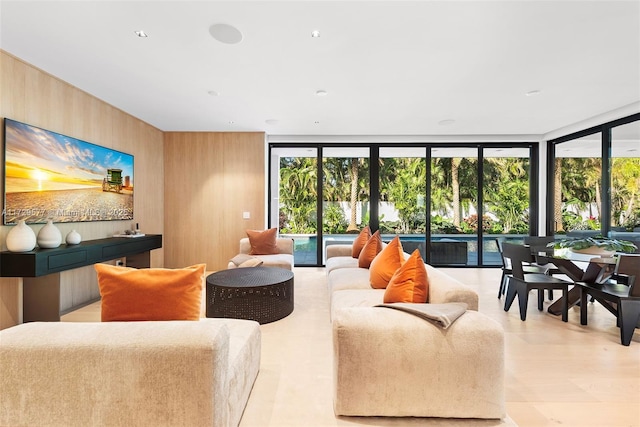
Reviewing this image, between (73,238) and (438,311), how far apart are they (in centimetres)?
378

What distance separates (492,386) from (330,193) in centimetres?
445

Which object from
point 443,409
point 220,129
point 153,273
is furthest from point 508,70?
point 220,129

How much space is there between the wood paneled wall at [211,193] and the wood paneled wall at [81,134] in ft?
0.72

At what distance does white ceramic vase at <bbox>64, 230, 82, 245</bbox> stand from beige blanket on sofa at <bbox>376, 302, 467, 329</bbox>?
3488 millimetres

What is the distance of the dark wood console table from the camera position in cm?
251

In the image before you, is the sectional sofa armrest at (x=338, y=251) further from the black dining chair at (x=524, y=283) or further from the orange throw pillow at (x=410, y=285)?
the orange throw pillow at (x=410, y=285)

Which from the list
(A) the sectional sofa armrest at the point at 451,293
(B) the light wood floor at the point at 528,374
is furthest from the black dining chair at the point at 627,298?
(A) the sectional sofa armrest at the point at 451,293

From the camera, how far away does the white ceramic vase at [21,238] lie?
8.39ft

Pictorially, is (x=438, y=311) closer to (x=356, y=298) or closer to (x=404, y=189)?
(x=356, y=298)

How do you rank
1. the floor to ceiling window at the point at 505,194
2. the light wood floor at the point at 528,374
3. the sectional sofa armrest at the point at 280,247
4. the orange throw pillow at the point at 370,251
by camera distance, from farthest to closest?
1. the floor to ceiling window at the point at 505,194
2. the sectional sofa armrest at the point at 280,247
3. the orange throw pillow at the point at 370,251
4. the light wood floor at the point at 528,374

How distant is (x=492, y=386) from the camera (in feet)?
4.83

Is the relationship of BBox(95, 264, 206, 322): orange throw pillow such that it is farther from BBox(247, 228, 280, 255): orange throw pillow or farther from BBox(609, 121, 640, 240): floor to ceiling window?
BBox(609, 121, 640, 240): floor to ceiling window

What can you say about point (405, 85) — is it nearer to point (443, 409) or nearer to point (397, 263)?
point (397, 263)

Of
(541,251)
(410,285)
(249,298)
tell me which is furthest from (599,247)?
(249,298)
